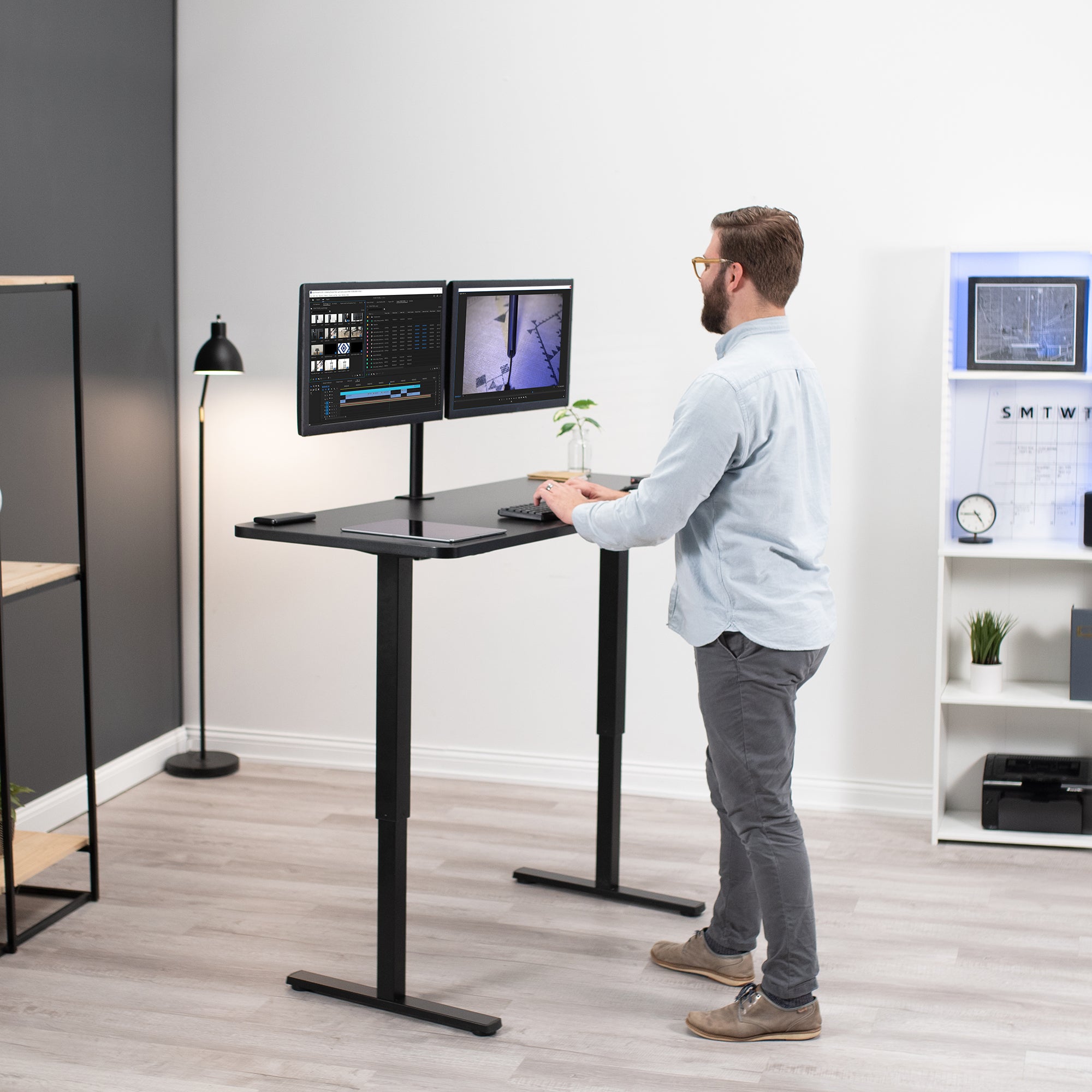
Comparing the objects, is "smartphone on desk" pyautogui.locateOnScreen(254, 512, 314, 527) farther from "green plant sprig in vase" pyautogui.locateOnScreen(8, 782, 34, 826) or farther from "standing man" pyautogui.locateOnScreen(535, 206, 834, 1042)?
"green plant sprig in vase" pyautogui.locateOnScreen(8, 782, 34, 826)

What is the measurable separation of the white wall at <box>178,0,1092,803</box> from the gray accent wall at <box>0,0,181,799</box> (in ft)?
0.43

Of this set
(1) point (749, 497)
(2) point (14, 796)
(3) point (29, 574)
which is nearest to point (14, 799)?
(2) point (14, 796)

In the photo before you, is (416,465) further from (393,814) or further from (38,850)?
(38,850)

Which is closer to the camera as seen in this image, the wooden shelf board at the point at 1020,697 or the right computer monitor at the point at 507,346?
the right computer monitor at the point at 507,346

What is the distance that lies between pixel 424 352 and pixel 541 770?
1.80 m

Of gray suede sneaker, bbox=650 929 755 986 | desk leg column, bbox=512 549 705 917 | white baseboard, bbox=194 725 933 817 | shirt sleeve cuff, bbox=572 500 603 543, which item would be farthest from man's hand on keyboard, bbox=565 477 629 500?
white baseboard, bbox=194 725 933 817

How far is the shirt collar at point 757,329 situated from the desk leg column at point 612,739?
0.91m

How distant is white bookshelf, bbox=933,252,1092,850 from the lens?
3916mm

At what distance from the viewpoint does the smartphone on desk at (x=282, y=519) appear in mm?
2760

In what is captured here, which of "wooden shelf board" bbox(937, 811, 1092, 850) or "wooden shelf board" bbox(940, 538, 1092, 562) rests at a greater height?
"wooden shelf board" bbox(940, 538, 1092, 562)

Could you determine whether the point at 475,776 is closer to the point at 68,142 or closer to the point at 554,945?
the point at 554,945

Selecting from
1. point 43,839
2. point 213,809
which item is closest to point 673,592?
point 43,839

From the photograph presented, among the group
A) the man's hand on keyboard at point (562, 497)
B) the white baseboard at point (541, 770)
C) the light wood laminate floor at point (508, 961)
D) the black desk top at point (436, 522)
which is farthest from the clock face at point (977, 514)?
the man's hand on keyboard at point (562, 497)

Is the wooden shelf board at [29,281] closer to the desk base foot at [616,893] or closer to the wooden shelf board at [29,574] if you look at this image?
the wooden shelf board at [29,574]
